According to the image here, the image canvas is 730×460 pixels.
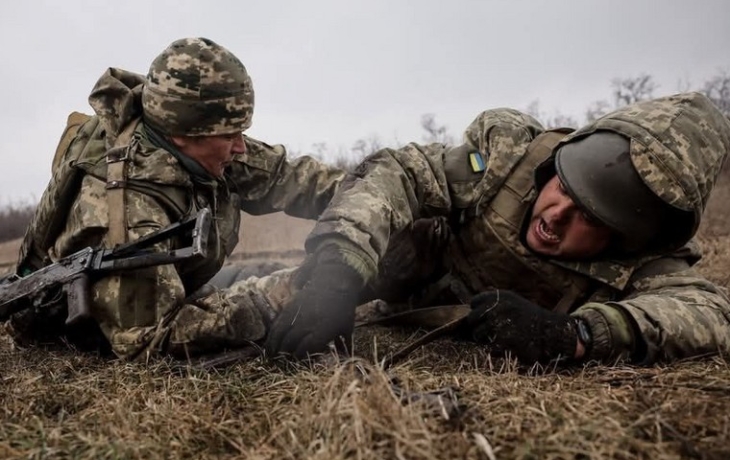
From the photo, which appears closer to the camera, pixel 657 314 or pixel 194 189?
pixel 657 314

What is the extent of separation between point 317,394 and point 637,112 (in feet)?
7.05

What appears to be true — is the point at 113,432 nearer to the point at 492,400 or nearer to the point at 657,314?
the point at 492,400

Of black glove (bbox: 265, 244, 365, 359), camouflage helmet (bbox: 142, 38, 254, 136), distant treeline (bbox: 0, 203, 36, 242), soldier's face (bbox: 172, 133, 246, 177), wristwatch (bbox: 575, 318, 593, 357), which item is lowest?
distant treeline (bbox: 0, 203, 36, 242)

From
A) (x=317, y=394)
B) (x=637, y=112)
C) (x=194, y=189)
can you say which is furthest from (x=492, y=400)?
(x=194, y=189)

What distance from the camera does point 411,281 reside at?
3.92 m

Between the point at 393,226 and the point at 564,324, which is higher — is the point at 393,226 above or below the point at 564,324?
above

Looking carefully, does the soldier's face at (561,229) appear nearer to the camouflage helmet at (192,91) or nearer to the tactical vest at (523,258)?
the tactical vest at (523,258)

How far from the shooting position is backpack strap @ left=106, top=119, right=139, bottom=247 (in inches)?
115

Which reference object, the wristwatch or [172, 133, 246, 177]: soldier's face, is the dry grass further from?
[172, 133, 246, 177]: soldier's face

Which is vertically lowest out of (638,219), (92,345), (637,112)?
(92,345)

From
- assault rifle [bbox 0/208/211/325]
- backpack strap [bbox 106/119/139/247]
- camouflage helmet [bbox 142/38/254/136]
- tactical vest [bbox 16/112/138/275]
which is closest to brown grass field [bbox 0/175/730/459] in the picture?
assault rifle [bbox 0/208/211/325]

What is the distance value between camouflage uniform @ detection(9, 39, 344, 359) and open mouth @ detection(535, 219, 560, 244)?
4.70 feet

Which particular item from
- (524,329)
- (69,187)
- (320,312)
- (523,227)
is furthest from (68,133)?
(524,329)

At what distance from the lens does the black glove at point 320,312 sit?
258cm
